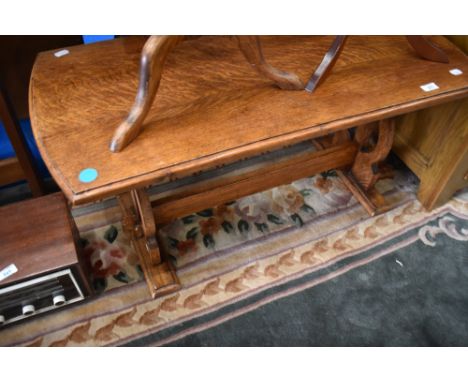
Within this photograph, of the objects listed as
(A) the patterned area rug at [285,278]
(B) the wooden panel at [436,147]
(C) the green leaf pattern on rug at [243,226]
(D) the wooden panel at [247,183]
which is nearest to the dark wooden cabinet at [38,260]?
(A) the patterned area rug at [285,278]

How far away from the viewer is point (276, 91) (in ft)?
4.06

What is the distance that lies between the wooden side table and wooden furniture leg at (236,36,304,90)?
0.03 metres

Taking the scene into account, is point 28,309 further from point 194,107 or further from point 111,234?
point 194,107

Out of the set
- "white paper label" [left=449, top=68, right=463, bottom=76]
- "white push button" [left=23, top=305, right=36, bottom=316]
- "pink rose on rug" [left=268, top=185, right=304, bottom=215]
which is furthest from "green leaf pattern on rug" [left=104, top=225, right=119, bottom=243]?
"white paper label" [left=449, top=68, right=463, bottom=76]

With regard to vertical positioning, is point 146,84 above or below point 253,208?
above

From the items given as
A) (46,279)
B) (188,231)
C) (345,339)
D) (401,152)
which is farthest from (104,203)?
(401,152)

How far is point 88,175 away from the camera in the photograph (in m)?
0.99

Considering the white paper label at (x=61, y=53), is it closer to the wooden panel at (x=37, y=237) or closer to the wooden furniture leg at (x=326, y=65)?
the wooden panel at (x=37, y=237)

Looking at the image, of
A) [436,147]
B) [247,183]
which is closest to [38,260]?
[247,183]

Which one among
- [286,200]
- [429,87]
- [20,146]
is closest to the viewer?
[429,87]

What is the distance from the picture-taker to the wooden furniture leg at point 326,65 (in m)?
1.23

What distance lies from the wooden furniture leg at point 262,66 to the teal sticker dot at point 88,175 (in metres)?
0.49

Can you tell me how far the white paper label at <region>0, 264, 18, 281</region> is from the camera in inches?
51.0

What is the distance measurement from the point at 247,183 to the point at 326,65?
22.3 inches
